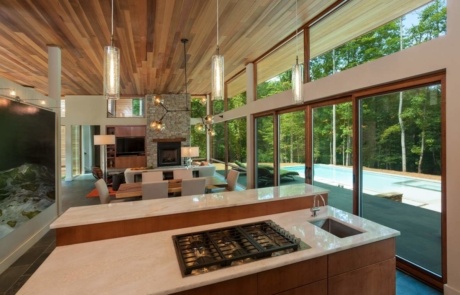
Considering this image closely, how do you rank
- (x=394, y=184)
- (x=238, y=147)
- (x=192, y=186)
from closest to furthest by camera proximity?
(x=394, y=184) → (x=192, y=186) → (x=238, y=147)

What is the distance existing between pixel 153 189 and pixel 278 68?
12.4 ft

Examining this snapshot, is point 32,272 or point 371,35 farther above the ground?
point 371,35

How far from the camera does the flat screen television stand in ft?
32.0

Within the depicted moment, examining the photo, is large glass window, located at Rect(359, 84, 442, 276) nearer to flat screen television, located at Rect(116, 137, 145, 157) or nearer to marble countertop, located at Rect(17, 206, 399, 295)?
marble countertop, located at Rect(17, 206, 399, 295)

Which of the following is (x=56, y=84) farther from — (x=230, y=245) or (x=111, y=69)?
(x=230, y=245)

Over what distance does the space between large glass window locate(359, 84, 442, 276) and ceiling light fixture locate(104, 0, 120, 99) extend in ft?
10.1

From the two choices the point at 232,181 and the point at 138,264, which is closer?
the point at 138,264

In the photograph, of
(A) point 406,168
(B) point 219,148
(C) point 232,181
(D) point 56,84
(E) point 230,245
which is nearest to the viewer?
(E) point 230,245

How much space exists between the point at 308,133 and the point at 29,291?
4.16 meters

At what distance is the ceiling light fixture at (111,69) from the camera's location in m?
1.79

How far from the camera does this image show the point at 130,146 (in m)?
9.88

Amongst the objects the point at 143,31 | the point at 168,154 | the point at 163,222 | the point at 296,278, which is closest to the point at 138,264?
the point at 163,222

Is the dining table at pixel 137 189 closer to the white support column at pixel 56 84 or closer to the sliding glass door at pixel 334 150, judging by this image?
the white support column at pixel 56 84

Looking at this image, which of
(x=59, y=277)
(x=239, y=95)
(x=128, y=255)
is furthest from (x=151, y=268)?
(x=239, y=95)
